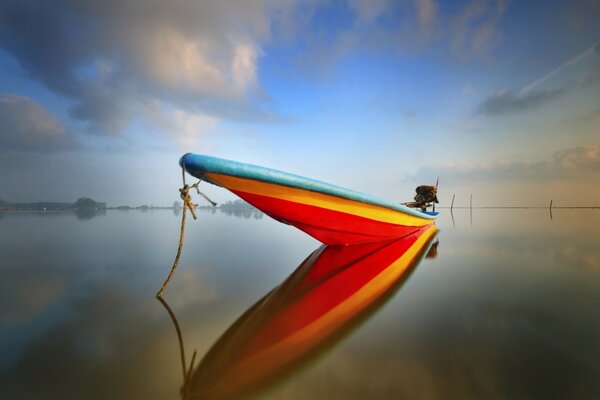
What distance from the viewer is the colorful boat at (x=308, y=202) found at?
3.74 m

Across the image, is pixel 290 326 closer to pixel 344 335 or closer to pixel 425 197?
pixel 344 335

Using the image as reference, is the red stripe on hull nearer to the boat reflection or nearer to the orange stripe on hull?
the orange stripe on hull

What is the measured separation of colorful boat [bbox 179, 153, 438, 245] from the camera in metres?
3.74

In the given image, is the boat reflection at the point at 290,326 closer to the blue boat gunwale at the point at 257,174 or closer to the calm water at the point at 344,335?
the calm water at the point at 344,335

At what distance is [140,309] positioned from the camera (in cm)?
274

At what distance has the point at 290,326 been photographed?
2229mm

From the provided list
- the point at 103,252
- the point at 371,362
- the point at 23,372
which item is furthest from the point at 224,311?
the point at 103,252

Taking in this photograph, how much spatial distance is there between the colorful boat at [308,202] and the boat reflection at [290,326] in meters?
1.22

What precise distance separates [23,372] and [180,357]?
3.30ft

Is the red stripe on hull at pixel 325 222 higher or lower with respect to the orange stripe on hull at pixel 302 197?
lower

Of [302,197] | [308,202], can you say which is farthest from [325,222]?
[302,197]

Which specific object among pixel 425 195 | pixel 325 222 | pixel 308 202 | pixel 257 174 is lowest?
pixel 325 222

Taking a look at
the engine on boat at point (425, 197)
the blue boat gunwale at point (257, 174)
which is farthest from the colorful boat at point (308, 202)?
the engine on boat at point (425, 197)

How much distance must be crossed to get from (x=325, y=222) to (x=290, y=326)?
3.34m
